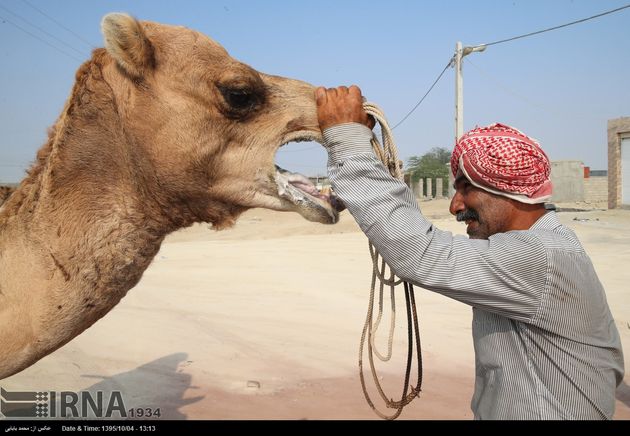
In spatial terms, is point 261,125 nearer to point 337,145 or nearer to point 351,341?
point 337,145

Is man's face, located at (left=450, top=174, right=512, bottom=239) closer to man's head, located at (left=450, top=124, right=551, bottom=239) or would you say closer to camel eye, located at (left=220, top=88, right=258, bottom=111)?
man's head, located at (left=450, top=124, right=551, bottom=239)

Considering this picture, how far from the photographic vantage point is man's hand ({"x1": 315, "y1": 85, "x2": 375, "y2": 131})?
7.81ft

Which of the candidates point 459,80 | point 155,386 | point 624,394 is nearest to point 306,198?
point 155,386

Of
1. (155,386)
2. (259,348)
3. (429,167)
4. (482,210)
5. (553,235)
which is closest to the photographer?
(553,235)

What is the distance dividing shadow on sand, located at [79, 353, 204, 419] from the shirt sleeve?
341 centimetres

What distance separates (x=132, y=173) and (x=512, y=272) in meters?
1.82

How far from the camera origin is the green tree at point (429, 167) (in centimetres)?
5422

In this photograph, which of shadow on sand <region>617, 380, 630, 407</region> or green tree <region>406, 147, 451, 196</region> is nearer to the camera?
shadow on sand <region>617, 380, 630, 407</region>

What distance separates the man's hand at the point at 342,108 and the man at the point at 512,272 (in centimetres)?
4

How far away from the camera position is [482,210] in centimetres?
238

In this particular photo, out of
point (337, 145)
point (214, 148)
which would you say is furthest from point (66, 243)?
point (337, 145)

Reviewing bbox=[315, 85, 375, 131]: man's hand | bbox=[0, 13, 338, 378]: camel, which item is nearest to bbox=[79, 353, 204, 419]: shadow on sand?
bbox=[0, 13, 338, 378]: camel

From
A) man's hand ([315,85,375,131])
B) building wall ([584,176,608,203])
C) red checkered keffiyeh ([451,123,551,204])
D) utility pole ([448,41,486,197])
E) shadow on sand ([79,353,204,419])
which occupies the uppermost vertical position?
utility pole ([448,41,486,197])

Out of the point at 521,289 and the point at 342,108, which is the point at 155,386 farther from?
the point at 521,289
